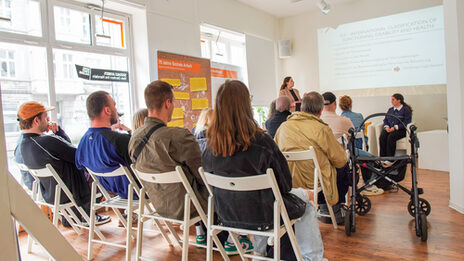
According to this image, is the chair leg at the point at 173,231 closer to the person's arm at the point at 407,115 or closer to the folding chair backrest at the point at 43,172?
the folding chair backrest at the point at 43,172

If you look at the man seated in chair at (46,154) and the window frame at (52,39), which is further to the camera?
the window frame at (52,39)

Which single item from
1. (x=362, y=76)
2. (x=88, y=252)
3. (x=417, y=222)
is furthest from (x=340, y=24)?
(x=88, y=252)

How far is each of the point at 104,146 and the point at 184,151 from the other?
0.71 metres

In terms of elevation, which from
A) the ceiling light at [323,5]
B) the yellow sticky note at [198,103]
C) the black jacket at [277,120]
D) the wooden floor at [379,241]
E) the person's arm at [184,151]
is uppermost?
the ceiling light at [323,5]

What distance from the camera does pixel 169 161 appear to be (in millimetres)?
2139

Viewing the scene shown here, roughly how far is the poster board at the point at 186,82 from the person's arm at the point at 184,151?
2.77 m

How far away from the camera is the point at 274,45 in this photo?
8.02 meters

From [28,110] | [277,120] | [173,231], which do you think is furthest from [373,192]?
[28,110]

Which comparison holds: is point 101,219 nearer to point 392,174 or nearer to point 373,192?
point 392,174

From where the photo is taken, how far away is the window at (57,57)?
3.61 m

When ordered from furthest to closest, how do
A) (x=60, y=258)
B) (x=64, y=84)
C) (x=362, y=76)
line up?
(x=362, y=76) → (x=64, y=84) → (x=60, y=258)

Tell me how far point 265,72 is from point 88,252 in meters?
5.74

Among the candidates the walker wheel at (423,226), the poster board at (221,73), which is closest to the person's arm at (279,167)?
the walker wheel at (423,226)

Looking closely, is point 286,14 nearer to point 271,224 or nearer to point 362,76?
point 362,76
